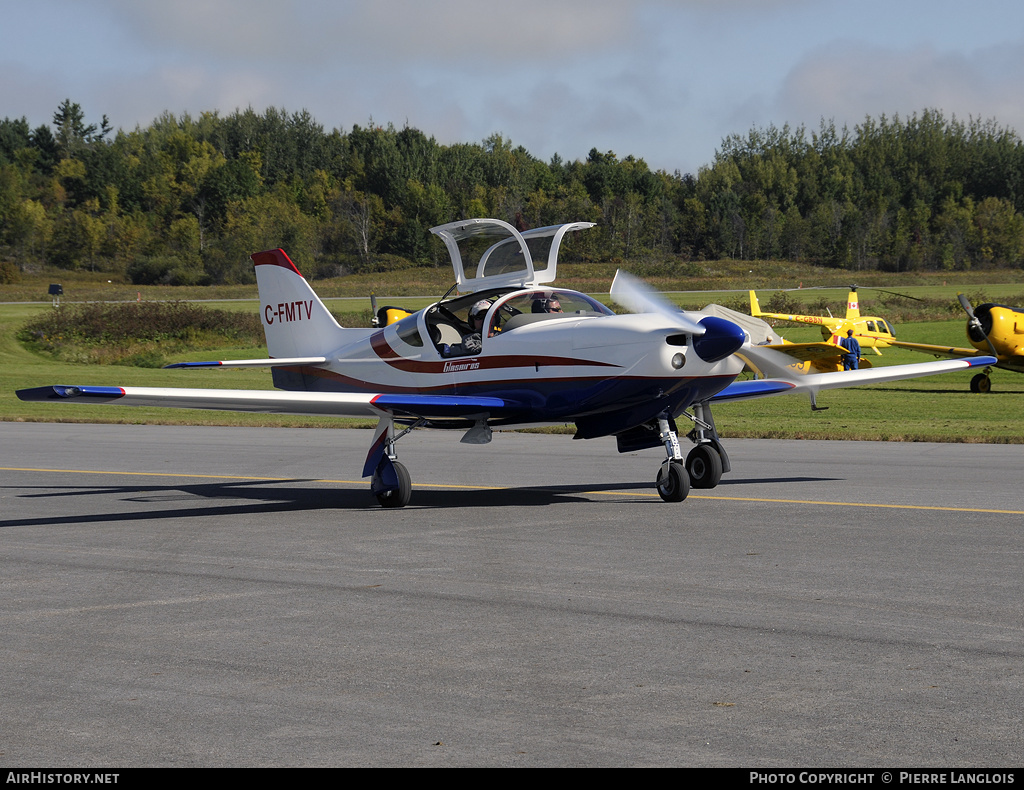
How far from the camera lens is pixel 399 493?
12.0 m

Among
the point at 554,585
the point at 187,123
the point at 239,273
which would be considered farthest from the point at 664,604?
the point at 187,123

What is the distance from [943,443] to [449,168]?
133 m

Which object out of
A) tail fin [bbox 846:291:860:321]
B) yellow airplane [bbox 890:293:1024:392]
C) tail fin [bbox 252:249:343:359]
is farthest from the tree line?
tail fin [bbox 252:249:343:359]

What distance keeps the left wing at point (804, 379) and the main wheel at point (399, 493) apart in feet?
11.8

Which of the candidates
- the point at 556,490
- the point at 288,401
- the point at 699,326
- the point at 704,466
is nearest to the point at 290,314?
the point at 288,401

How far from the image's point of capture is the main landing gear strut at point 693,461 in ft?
38.7

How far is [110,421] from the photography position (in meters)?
25.9

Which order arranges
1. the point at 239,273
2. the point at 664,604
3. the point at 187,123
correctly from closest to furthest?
the point at 664,604, the point at 239,273, the point at 187,123

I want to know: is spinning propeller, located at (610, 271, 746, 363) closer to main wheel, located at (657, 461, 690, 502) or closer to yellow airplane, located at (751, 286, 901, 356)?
main wheel, located at (657, 461, 690, 502)

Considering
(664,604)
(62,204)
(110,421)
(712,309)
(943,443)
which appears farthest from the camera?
(62,204)

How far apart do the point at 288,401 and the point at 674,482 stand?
4178 mm

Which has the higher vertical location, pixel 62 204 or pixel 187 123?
pixel 187 123

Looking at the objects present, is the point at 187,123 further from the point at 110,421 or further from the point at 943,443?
the point at 943,443

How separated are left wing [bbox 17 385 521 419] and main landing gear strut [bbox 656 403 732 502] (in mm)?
1736
